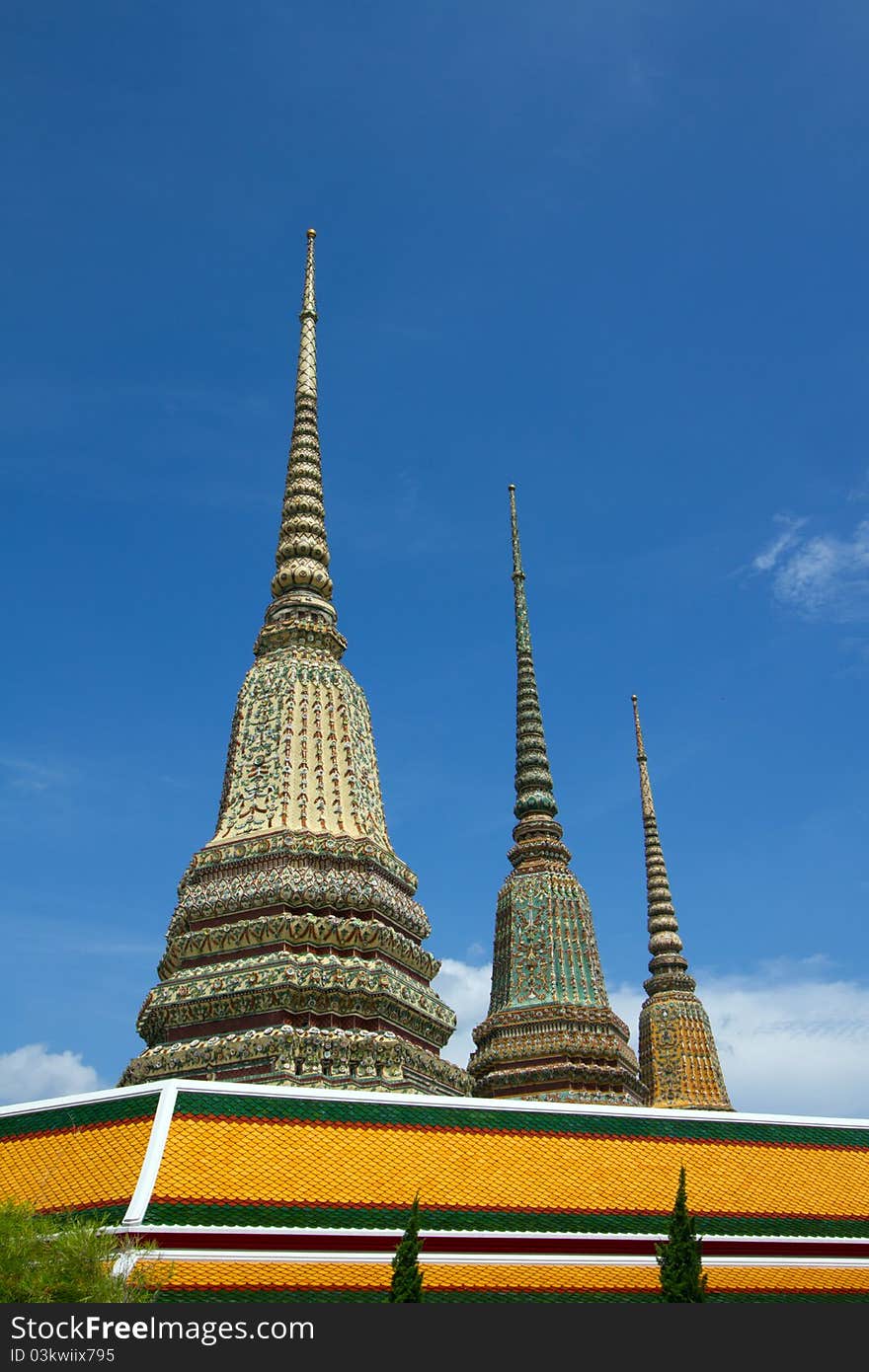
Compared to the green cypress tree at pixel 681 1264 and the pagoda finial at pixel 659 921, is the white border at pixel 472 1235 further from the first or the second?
the pagoda finial at pixel 659 921

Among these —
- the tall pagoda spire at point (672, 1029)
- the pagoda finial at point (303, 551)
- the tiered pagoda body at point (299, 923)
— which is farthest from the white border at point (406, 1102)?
the tall pagoda spire at point (672, 1029)

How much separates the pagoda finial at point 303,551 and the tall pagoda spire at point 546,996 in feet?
33.2

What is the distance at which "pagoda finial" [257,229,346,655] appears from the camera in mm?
21906

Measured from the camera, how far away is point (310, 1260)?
11.7 m

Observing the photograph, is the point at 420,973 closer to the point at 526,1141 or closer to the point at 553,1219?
the point at 526,1141

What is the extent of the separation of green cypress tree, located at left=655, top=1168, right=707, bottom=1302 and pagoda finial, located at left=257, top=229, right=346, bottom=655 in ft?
41.1

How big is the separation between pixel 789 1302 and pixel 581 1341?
15.0 ft

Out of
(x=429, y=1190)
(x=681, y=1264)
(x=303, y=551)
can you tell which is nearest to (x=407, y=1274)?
(x=429, y=1190)

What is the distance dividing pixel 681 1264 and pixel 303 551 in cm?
1456

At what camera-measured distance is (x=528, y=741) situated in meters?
33.1

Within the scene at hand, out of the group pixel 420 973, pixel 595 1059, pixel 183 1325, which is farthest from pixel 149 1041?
pixel 595 1059

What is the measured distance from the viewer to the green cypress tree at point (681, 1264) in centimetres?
1134

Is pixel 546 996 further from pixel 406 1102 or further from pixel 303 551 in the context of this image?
pixel 406 1102

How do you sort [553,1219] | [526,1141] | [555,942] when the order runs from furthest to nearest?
[555,942] → [526,1141] → [553,1219]
